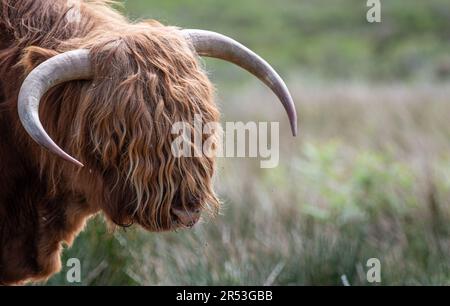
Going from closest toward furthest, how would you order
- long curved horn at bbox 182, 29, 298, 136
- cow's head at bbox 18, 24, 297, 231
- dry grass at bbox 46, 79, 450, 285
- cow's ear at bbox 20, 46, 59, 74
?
cow's head at bbox 18, 24, 297, 231 → cow's ear at bbox 20, 46, 59, 74 → long curved horn at bbox 182, 29, 298, 136 → dry grass at bbox 46, 79, 450, 285

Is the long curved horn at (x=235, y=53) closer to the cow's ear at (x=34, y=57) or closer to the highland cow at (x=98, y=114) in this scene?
the highland cow at (x=98, y=114)

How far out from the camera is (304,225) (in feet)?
29.4

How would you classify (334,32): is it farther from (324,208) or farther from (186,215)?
(186,215)

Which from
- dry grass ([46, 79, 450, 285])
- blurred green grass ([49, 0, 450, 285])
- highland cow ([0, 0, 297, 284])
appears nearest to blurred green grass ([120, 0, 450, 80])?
blurred green grass ([49, 0, 450, 285])

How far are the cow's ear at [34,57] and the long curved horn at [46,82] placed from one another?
0.80ft

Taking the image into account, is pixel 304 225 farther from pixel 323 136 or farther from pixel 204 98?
pixel 323 136

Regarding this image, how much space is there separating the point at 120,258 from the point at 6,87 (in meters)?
2.35

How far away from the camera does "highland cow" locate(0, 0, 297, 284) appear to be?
5.04 metres

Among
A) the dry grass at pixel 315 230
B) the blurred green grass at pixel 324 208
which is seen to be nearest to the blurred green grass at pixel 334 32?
the blurred green grass at pixel 324 208

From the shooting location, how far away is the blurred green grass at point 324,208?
24.8ft

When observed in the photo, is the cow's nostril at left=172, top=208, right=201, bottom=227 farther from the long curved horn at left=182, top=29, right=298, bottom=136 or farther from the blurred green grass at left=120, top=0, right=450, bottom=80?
the blurred green grass at left=120, top=0, right=450, bottom=80

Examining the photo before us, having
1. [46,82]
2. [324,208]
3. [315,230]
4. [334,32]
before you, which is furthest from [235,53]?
[334,32]

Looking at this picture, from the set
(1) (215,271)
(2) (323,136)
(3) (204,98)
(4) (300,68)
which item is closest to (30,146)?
(3) (204,98)

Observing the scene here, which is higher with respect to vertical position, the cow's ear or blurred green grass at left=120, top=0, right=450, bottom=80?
blurred green grass at left=120, top=0, right=450, bottom=80
